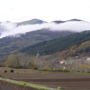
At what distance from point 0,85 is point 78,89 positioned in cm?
1700

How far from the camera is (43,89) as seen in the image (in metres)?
33.9

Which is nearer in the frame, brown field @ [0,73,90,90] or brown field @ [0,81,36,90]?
brown field @ [0,81,36,90]

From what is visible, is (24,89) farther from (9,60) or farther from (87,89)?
(9,60)

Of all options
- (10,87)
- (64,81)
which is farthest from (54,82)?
(10,87)

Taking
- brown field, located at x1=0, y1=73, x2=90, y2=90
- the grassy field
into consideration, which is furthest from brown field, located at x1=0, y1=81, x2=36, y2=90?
brown field, located at x1=0, y1=73, x2=90, y2=90

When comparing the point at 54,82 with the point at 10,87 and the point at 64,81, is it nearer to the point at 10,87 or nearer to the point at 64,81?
the point at 64,81

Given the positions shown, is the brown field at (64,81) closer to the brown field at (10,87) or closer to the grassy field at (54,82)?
the grassy field at (54,82)

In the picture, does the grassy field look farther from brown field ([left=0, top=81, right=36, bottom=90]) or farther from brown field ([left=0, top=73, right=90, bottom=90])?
brown field ([left=0, top=81, right=36, bottom=90])

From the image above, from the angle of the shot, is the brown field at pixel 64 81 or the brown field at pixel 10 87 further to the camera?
the brown field at pixel 64 81

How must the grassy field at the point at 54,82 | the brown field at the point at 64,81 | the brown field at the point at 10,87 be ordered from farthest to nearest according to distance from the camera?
the brown field at the point at 64,81
the brown field at the point at 10,87
the grassy field at the point at 54,82

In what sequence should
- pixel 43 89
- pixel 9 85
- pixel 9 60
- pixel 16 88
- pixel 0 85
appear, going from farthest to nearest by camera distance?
pixel 9 60 → pixel 0 85 → pixel 9 85 → pixel 16 88 → pixel 43 89

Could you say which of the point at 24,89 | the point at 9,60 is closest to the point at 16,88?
the point at 24,89

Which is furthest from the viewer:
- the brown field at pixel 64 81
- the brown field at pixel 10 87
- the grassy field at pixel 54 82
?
the brown field at pixel 64 81

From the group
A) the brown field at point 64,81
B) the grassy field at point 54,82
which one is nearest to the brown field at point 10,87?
the grassy field at point 54,82
